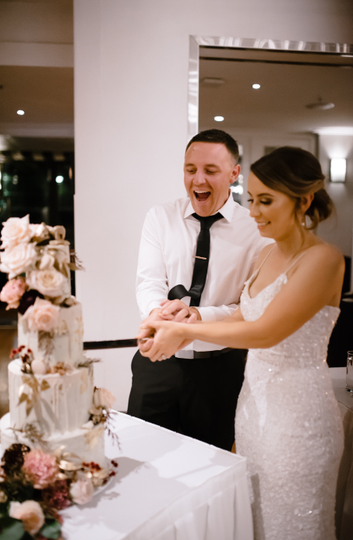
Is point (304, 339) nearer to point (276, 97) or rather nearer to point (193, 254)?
point (193, 254)

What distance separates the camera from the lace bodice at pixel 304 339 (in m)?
1.45

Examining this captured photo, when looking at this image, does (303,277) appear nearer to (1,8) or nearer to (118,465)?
(118,465)

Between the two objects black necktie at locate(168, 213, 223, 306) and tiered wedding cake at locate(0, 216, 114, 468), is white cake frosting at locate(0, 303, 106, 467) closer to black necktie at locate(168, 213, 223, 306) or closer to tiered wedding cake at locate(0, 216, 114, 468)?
tiered wedding cake at locate(0, 216, 114, 468)

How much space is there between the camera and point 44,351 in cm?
111

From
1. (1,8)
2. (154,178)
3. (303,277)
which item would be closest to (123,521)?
(303,277)

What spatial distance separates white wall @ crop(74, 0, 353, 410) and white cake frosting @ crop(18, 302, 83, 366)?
2026 mm

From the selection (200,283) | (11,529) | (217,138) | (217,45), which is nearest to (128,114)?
(217,45)

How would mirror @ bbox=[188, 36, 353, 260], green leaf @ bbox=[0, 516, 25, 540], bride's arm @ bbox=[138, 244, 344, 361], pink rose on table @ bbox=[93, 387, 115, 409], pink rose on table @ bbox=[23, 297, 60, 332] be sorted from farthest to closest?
mirror @ bbox=[188, 36, 353, 260]
bride's arm @ bbox=[138, 244, 344, 361]
pink rose on table @ bbox=[93, 387, 115, 409]
pink rose on table @ bbox=[23, 297, 60, 332]
green leaf @ bbox=[0, 516, 25, 540]

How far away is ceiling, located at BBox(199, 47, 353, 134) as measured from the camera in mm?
3166

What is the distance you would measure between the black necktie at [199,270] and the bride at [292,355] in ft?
1.75

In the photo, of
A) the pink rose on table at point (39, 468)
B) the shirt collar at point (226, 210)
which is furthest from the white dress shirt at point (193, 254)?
the pink rose on table at point (39, 468)

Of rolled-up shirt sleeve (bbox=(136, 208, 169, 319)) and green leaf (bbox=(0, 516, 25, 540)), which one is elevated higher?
rolled-up shirt sleeve (bbox=(136, 208, 169, 319))

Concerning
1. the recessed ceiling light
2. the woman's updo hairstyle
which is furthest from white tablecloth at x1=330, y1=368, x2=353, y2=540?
the recessed ceiling light

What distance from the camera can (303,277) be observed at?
138 cm
